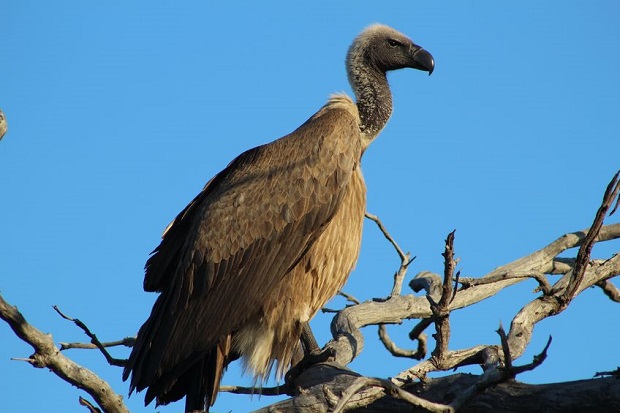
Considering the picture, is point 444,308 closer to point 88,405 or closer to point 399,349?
point 88,405

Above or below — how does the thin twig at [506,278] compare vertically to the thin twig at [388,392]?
above

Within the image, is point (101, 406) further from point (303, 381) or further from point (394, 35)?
point (394, 35)

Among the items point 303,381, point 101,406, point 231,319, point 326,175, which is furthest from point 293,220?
point 101,406

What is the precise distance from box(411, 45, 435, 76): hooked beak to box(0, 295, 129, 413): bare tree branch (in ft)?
13.4

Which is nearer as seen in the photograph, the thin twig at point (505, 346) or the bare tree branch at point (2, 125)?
the thin twig at point (505, 346)

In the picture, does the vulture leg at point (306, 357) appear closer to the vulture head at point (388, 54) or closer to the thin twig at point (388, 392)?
the thin twig at point (388, 392)

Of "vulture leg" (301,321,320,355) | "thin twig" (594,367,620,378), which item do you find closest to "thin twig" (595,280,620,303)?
"vulture leg" (301,321,320,355)

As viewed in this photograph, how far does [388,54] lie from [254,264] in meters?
2.49

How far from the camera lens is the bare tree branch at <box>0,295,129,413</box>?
481cm

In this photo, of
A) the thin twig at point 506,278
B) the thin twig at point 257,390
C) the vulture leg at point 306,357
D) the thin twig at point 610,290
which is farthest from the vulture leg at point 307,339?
the thin twig at point 610,290

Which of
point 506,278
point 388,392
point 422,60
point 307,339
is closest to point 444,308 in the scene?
point 506,278

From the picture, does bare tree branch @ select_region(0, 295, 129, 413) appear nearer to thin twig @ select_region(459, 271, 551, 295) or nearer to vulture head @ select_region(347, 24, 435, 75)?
thin twig @ select_region(459, 271, 551, 295)

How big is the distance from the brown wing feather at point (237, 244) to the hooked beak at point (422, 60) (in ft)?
4.22

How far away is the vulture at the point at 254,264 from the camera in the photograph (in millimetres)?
6211
